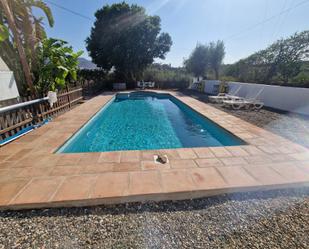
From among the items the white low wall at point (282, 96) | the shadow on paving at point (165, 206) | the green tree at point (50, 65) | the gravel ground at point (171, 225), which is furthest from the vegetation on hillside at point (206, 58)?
the gravel ground at point (171, 225)

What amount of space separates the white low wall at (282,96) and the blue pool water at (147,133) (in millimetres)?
3786

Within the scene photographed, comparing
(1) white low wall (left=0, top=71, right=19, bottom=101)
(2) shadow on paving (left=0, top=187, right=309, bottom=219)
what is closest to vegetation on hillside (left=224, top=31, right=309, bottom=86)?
(2) shadow on paving (left=0, top=187, right=309, bottom=219)

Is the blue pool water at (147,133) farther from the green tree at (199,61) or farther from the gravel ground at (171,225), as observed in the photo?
the green tree at (199,61)

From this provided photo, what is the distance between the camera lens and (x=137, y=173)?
2.58 metres

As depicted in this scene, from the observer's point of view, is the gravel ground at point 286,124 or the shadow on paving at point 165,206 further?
the gravel ground at point 286,124

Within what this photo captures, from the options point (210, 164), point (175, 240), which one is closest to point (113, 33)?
point (210, 164)

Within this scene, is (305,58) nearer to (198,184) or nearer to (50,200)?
(198,184)

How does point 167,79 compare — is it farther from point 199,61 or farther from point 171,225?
point 171,225

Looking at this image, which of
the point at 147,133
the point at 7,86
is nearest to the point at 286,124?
the point at 147,133

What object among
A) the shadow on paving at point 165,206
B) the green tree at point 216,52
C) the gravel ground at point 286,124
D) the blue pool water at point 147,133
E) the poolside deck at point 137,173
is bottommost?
the blue pool water at point 147,133

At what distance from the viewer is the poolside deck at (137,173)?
6.95 feet

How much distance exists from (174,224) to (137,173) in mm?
973

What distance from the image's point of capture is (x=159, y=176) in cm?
250

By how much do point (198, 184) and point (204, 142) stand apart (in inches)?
101
